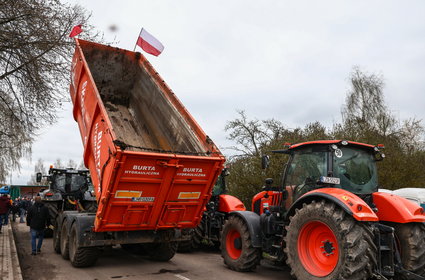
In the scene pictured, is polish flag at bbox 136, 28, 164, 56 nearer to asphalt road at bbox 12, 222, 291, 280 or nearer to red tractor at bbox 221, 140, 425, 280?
red tractor at bbox 221, 140, 425, 280

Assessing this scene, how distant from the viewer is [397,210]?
17.3 feet

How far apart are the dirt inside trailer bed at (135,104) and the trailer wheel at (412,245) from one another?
3888 millimetres

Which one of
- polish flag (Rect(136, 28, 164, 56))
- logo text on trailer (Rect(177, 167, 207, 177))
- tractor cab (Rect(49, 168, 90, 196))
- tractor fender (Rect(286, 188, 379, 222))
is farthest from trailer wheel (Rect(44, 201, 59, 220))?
tractor fender (Rect(286, 188, 379, 222))

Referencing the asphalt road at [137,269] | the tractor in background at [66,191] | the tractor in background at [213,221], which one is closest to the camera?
the asphalt road at [137,269]

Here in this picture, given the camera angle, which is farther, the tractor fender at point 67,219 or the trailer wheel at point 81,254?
the tractor fender at point 67,219

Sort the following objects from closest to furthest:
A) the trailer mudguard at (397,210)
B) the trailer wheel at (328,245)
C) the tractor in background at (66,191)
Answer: the trailer wheel at (328,245) → the trailer mudguard at (397,210) → the tractor in background at (66,191)

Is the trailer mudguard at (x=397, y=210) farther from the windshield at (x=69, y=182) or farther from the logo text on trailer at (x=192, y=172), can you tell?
the windshield at (x=69, y=182)

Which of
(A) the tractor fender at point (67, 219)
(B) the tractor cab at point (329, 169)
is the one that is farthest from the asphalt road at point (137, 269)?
(B) the tractor cab at point (329, 169)

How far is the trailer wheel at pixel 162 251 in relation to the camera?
7582 millimetres

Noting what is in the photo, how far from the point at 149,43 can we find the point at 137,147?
138 inches

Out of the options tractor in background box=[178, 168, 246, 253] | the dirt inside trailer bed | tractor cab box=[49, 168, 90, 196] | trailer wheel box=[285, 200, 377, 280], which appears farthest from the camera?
tractor cab box=[49, 168, 90, 196]

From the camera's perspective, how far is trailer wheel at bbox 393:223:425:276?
197 inches

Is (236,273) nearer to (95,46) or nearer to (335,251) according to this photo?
(335,251)

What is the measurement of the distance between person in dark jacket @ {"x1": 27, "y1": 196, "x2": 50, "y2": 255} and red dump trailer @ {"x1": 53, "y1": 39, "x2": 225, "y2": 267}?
404 millimetres
